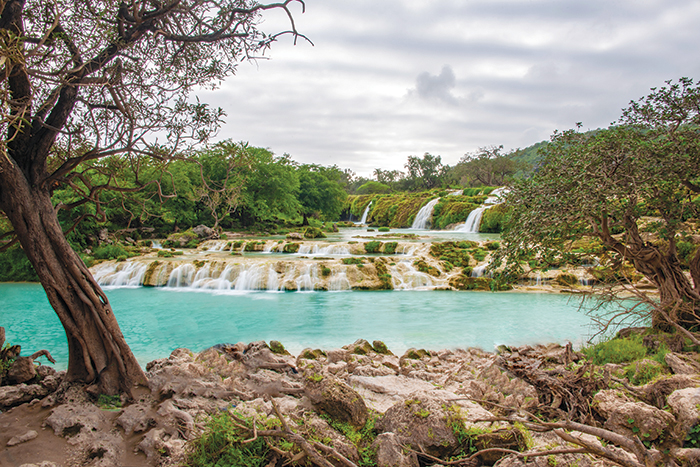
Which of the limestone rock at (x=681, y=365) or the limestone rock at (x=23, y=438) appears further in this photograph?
the limestone rock at (x=681, y=365)

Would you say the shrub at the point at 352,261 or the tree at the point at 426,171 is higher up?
the tree at the point at 426,171

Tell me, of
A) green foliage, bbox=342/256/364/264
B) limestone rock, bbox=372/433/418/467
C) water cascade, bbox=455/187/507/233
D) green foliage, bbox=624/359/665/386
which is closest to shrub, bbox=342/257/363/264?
green foliage, bbox=342/256/364/264

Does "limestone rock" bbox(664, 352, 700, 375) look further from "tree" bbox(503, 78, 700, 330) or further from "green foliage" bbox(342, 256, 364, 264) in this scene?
"green foliage" bbox(342, 256, 364, 264)

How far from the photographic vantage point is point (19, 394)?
404 centimetres

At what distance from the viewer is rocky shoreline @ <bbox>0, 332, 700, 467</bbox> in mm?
2887

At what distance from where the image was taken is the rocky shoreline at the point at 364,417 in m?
2.89

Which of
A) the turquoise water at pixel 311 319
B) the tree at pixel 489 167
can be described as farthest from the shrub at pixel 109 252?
the tree at pixel 489 167

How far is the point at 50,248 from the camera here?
12.6ft

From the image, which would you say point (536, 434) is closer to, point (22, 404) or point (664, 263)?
point (664, 263)

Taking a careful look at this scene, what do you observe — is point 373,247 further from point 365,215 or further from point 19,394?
point 365,215

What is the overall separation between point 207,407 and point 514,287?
11882mm

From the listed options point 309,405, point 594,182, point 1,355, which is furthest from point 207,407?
point 594,182

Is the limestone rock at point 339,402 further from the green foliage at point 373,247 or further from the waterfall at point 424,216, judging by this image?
the waterfall at point 424,216

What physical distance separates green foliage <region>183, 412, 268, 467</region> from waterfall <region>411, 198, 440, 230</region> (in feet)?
102
